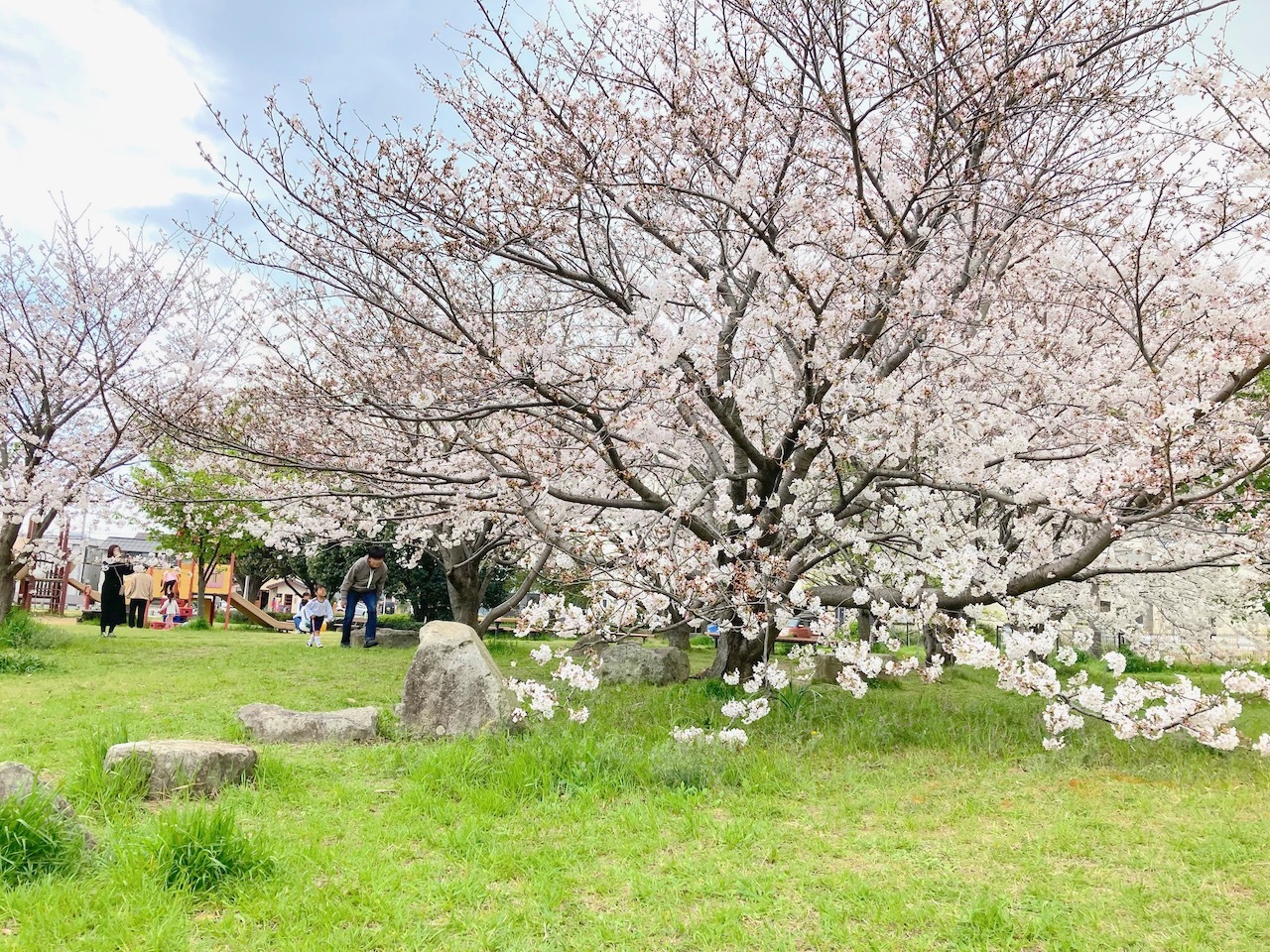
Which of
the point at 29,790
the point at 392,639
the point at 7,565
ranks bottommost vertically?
the point at 392,639

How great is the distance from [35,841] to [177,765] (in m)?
1.00

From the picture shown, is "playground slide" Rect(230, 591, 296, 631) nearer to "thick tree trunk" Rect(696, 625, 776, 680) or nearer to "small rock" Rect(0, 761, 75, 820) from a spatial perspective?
"thick tree trunk" Rect(696, 625, 776, 680)

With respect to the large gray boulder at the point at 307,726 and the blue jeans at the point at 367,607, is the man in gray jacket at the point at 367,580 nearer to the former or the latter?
the blue jeans at the point at 367,607

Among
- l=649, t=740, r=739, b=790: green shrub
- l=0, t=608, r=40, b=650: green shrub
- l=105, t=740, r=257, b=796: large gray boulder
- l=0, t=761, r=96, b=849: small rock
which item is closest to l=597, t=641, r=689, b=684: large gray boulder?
l=649, t=740, r=739, b=790: green shrub

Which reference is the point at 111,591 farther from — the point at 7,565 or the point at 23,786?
the point at 23,786

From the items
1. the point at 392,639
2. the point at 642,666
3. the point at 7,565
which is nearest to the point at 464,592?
the point at 392,639

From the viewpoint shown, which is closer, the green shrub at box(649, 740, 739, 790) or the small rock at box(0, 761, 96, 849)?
the small rock at box(0, 761, 96, 849)

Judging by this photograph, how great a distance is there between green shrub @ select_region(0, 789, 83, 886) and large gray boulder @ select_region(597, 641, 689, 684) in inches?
249

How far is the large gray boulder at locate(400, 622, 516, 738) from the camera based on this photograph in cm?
574

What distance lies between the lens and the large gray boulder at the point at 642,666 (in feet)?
30.9

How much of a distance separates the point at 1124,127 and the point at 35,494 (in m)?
13.2

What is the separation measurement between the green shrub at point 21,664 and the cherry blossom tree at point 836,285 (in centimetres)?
510

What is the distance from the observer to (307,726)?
223 inches

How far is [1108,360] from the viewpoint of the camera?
7453mm
